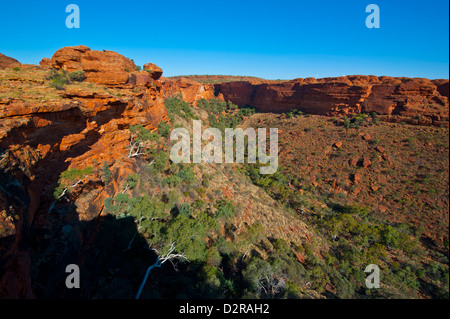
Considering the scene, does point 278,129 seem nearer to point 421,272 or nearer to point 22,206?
point 421,272

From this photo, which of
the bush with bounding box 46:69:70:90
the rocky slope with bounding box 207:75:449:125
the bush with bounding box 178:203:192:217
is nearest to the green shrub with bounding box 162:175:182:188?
the bush with bounding box 178:203:192:217

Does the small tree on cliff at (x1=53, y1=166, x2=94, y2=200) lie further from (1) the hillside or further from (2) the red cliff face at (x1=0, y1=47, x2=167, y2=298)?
(2) the red cliff face at (x1=0, y1=47, x2=167, y2=298)

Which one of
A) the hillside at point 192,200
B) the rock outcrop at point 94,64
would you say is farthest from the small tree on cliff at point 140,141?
the rock outcrop at point 94,64

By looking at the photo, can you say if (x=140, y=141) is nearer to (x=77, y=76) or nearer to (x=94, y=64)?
(x=77, y=76)

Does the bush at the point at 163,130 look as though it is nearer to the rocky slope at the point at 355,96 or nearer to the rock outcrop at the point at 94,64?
the rock outcrop at the point at 94,64

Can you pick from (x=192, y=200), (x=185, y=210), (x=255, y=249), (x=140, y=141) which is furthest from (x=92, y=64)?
(x=255, y=249)
